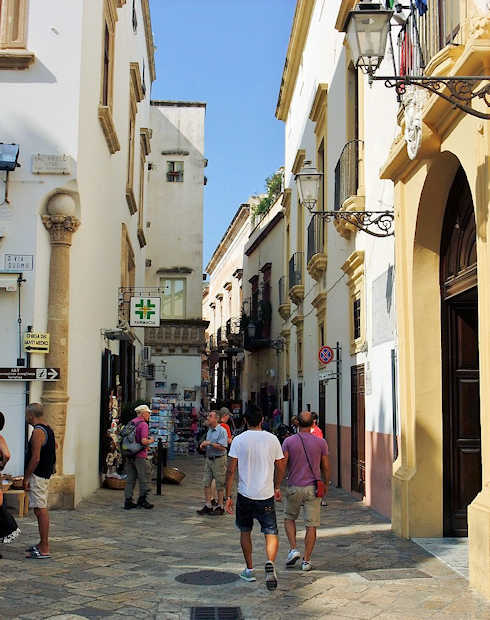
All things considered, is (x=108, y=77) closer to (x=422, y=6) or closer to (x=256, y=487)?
(x=422, y=6)

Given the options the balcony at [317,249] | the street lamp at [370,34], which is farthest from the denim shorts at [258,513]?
the balcony at [317,249]

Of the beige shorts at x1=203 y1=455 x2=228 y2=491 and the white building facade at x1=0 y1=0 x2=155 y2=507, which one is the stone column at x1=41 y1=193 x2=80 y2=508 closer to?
the white building facade at x1=0 y1=0 x2=155 y2=507

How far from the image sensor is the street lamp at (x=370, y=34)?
6.88 metres

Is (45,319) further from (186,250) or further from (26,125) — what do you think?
(186,250)

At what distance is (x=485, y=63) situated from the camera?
6.74m

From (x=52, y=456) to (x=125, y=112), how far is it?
481 inches

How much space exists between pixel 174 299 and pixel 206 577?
23.7 meters

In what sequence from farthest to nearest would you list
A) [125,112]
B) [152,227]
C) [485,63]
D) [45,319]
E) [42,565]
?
[152,227] < [125,112] < [45,319] < [42,565] < [485,63]

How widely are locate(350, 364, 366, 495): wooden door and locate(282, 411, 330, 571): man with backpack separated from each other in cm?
576

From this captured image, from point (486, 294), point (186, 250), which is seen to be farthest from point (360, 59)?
point (186, 250)

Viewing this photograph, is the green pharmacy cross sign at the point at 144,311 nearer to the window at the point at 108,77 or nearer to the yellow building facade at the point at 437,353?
the window at the point at 108,77

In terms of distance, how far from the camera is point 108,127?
14938mm

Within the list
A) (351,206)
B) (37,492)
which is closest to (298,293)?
(351,206)

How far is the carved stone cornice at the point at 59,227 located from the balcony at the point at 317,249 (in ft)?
23.7
